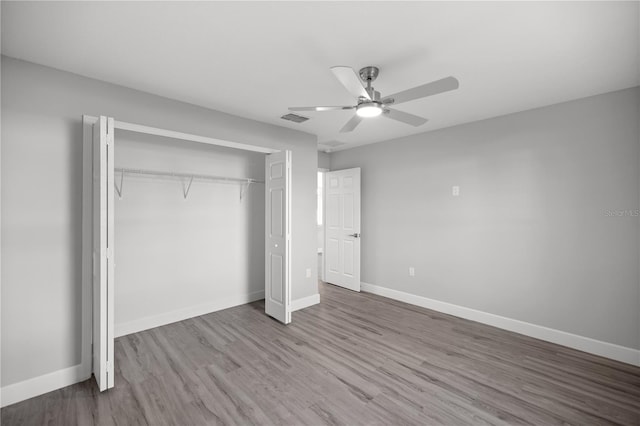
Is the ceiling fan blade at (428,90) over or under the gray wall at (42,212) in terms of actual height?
over

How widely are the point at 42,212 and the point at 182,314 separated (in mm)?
1858

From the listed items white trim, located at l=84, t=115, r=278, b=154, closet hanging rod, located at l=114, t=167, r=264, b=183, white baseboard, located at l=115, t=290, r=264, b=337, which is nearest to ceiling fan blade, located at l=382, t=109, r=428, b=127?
white trim, located at l=84, t=115, r=278, b=154

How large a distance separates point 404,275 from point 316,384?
266cm

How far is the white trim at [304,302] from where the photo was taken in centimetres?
422

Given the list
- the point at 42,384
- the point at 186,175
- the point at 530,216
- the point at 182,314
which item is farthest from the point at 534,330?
the point at 42,384

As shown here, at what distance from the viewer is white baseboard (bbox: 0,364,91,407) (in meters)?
2.21

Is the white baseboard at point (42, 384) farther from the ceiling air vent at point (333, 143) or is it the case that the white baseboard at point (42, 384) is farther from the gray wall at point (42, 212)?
the ceiling air vent at point (333, 143)

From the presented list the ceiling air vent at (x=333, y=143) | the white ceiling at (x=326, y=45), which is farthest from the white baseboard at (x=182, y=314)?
the ceiling air vent at (x=333, y=143)

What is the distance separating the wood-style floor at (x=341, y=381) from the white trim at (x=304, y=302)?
0.58m

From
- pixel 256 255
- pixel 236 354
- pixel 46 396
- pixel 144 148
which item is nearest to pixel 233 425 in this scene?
pixel 236 354

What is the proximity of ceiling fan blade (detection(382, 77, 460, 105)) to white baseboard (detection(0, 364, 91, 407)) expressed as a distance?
11.1ft

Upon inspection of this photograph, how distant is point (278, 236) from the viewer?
3740mm

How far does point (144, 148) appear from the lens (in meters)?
3.25

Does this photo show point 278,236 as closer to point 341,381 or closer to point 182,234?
point 182,234
